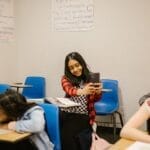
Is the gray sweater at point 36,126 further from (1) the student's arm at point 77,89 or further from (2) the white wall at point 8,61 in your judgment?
(2) the white wall at point 8,61

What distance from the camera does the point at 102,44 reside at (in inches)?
184

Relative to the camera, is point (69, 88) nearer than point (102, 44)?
Yes

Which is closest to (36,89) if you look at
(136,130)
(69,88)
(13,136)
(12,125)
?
(69,88)

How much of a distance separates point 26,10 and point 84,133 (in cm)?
316

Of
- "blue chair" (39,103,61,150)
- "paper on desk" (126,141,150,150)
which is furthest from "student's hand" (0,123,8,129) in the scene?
"paper on desk" (126,141,150,150)

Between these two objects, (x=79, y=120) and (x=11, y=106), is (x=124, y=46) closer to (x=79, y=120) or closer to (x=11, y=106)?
(x=79, y=120)

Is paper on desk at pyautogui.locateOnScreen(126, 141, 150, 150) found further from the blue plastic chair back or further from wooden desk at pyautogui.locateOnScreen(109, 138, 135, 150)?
the blue plastic chair back

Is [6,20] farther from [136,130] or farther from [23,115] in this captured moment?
[136,130]

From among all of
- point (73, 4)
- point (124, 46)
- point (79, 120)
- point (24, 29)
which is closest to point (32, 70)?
point (24, 29)

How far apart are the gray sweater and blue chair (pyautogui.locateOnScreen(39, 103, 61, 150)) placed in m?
0.06

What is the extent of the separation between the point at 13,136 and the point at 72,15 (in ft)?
9.58

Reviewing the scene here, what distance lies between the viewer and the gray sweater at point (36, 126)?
240 cm

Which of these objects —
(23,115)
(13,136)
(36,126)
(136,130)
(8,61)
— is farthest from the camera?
(8,61)

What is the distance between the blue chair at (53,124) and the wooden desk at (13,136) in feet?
0.78
